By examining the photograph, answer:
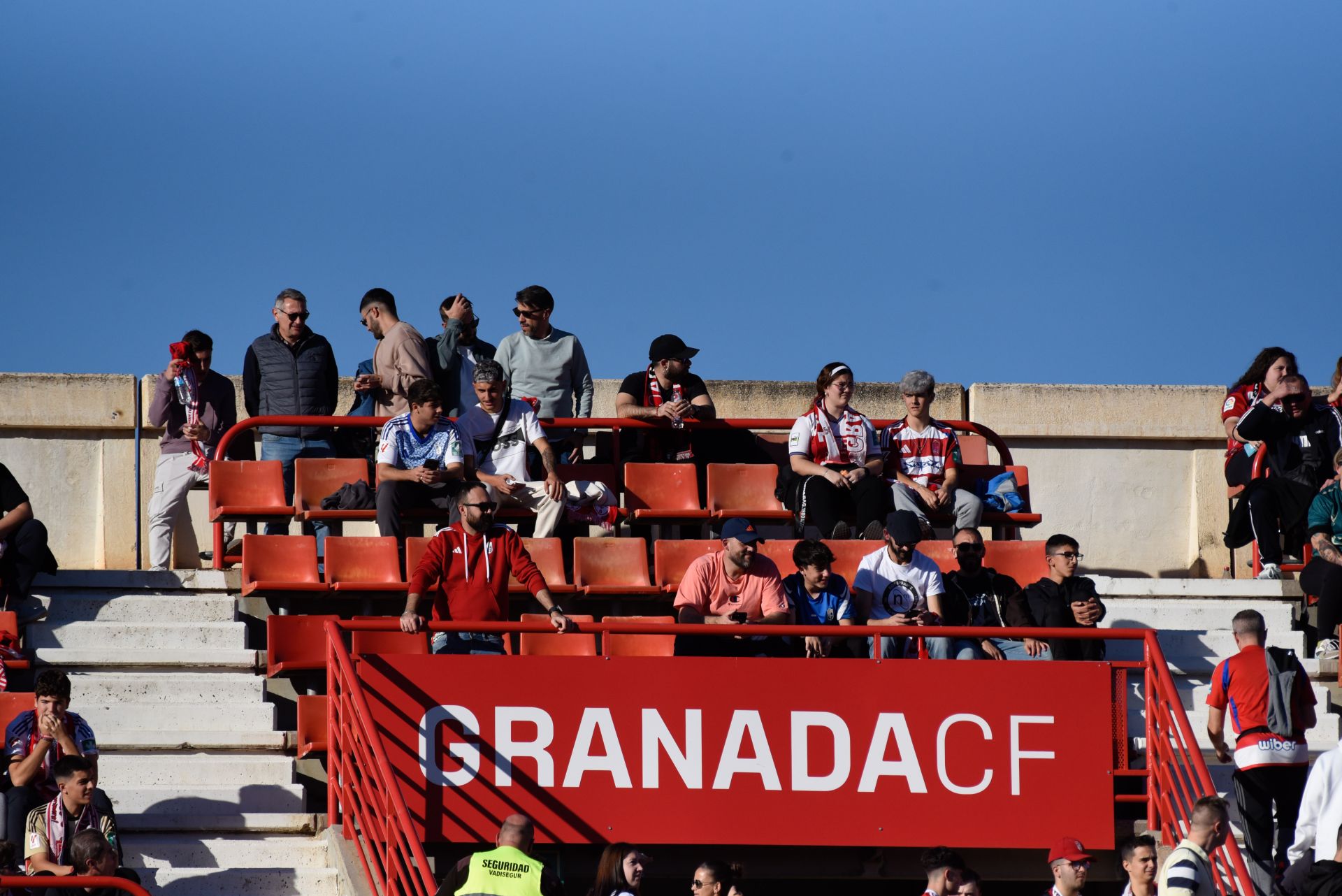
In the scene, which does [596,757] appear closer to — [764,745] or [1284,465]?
[764,745]

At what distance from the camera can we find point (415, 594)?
9211mm

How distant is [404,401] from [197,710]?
2879mm

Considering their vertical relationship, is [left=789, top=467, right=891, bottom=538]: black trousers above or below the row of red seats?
above

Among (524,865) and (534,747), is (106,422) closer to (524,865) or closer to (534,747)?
(534,747)

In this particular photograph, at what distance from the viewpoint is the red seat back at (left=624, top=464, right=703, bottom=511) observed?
38.8ft

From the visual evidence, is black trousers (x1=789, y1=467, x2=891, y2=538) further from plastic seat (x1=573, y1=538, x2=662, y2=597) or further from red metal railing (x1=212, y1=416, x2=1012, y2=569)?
plastic seat (x1=573, y1=538, x2=662, y2=597)

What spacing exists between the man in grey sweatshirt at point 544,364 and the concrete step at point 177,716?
3155 millimetres

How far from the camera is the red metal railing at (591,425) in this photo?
11438 mm

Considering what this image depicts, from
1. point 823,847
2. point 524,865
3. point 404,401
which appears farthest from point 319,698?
point 404,401

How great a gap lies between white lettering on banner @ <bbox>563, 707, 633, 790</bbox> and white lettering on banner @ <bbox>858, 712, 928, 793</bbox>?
109 cm

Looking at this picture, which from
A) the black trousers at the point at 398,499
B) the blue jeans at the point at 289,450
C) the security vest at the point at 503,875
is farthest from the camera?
the blue jeans at the point at 289,450

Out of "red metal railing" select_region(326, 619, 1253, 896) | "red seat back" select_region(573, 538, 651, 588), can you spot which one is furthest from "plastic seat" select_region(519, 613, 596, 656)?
"red seat back" select_region(573, 538, 651, 588)

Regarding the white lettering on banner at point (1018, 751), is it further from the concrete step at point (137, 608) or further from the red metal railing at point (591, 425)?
the concrete step at point (137, 608)

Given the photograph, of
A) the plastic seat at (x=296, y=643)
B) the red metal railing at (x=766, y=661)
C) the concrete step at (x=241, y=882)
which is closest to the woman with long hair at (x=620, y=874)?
the red metal railing at (x=766, y=661)
